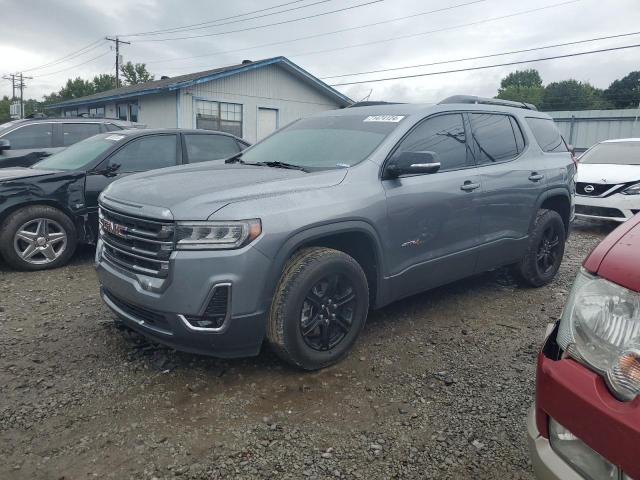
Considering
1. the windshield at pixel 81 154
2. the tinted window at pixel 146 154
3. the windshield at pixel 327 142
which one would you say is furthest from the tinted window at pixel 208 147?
the windshield at pixel 327 142

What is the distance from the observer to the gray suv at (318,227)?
2.76 meters

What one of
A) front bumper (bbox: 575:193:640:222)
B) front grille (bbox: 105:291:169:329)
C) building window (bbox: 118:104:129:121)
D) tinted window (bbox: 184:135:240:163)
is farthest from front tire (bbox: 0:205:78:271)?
building window (bbox: 118:104:129:121)

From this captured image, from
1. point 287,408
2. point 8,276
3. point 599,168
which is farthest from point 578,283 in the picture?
point 599,168

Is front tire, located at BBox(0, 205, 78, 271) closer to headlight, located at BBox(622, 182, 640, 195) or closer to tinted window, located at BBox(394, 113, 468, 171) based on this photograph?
tinted window, located at BBox(394, 113, 468, 171)

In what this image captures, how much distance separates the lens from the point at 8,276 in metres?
5.18

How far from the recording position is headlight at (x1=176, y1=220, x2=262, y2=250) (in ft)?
8.97

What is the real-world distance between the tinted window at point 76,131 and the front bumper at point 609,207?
8506 mm

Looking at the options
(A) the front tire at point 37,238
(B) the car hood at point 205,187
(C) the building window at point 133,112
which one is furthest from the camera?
(C) the building window at point 133,112

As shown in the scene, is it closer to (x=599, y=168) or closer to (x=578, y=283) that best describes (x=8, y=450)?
(x=578, y=283)

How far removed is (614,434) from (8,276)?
5.55 m

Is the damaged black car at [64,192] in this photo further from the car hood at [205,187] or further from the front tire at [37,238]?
the car hood at [205,187]

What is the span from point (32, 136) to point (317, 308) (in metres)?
7.76

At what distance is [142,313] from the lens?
3.00 meters

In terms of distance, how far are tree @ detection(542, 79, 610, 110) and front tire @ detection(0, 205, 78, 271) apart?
218 ft
